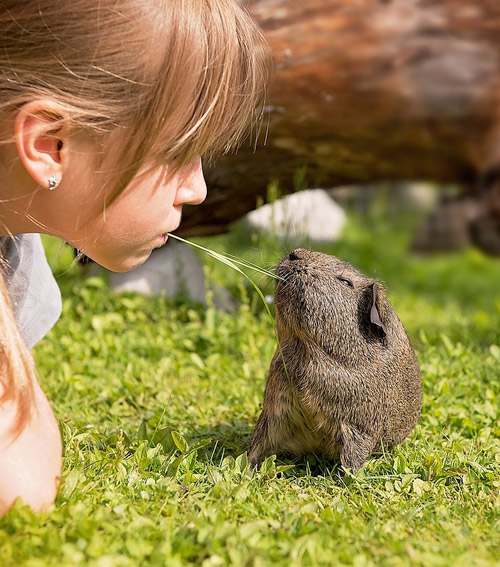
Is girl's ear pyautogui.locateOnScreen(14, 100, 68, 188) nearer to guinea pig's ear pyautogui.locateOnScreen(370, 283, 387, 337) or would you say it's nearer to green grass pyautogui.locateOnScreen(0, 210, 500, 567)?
green grass pyautogui.locateOnScreen(0, 210, 500, 567)

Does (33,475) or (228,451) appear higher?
(33,475)

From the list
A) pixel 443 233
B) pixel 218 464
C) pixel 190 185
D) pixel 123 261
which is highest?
pixel 190 185

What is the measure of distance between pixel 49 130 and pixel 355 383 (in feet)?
4.52

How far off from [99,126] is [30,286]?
1126 mm

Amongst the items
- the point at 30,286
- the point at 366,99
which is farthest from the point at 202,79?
the point at 366,99

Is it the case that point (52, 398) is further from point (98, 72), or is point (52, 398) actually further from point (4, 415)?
point (98, 72)

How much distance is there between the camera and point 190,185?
102 inches

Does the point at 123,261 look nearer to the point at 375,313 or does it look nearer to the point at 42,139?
the point at 42,139

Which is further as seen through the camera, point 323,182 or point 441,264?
point 441,264

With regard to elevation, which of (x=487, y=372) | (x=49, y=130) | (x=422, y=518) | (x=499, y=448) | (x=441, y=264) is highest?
(x=49, y=130)

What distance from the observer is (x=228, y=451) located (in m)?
3.08

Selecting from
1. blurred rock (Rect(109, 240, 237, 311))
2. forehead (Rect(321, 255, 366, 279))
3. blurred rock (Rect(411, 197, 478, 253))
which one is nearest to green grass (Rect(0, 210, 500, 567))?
blurred rock (Rect(109, 240, 237, 311))

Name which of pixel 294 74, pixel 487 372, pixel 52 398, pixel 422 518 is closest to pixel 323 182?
pixel 294 74

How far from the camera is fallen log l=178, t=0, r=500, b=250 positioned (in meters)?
4.44
